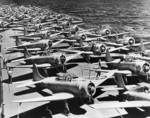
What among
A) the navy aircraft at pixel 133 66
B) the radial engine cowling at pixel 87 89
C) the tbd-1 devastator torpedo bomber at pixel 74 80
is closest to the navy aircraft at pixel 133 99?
the tbd-1 devastator torpedo bomber at pixel 74 80

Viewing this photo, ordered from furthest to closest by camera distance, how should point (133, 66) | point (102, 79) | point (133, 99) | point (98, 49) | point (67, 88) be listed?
1. point (98, 49)
2. point (133, 66)
3. point (102, 79)
4. point (67, 88)
5. point (133, 99)

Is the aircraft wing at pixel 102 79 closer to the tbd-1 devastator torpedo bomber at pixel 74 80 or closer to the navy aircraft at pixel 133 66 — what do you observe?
the tbd-1 devastator torpedo bomber at pixel 74 80

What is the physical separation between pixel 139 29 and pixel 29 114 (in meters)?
66.8

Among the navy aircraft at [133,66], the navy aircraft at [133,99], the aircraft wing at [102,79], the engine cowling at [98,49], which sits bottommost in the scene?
the navy aircraft at [133,99]

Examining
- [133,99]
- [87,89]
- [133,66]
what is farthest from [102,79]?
[133,66]

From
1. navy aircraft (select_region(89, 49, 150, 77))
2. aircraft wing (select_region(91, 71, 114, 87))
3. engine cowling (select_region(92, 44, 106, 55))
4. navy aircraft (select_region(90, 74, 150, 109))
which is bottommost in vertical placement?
navy aircraft (select_region(90, 74, 150, 109))

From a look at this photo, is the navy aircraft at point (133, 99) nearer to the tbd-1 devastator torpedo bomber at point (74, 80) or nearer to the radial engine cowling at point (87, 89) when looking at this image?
the tbd-1 devastator torpedo bomber at point (74, 80)

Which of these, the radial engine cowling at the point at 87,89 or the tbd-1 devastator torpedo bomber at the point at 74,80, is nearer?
the radial engine cowling at the point at 87,89

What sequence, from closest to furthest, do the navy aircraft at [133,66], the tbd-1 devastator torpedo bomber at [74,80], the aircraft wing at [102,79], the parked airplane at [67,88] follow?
the parked airplane at [67,88]
the tbd-1 devastator torpedo bomber at [74,80]
the aircraft wing at [102,79]
the navy aircraft at [133,66]

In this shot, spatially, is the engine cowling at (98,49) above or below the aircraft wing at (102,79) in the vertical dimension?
above

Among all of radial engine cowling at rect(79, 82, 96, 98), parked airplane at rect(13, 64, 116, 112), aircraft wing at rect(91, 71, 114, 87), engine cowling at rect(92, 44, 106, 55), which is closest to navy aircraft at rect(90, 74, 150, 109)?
radial engine cowling at rect(79, 82, 96, 98)

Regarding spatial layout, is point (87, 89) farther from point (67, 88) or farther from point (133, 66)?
point (133, 66)

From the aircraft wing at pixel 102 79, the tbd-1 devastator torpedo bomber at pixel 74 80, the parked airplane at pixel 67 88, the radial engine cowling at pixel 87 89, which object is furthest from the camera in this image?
the aircraft wing at pixel 102 79

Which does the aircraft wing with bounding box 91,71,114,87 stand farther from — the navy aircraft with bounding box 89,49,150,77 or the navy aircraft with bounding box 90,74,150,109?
the navy aircraft with bounding box 89,49,150,77
